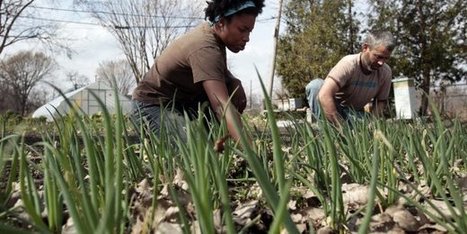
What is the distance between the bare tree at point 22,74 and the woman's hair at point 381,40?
4405 centimetres

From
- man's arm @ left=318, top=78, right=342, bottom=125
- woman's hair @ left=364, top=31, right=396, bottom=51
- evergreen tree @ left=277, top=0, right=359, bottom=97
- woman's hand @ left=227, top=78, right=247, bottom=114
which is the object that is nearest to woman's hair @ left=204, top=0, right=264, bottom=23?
woman's hand @ left=227, top=78, right=247, bottom=114

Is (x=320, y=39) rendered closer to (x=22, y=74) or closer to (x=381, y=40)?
(x=381, y=40)

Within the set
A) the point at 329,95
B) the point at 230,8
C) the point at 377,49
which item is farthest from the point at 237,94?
the point at 377,49

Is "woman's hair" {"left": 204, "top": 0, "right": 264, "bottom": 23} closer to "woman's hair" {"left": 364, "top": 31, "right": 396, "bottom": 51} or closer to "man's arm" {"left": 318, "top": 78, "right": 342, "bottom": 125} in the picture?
"man's arm" {"left": 318, "top": 78, "right": 342, "bottom": 125}

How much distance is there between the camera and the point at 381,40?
11.6 ft

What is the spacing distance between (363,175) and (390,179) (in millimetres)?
142

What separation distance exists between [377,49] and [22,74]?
4712 centimetres

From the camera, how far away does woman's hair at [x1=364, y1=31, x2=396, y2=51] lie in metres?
3.53

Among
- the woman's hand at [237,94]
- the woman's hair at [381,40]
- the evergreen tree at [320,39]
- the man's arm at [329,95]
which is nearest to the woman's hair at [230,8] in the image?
the woman's hand at [237,94]

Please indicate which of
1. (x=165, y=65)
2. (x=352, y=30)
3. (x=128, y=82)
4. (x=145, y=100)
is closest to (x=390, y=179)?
(x=165, y=65)

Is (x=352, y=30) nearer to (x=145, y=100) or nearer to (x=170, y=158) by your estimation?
(x=145, y=100)

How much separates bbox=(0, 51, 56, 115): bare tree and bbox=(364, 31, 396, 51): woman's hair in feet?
145

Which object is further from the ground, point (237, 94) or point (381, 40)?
point (381, 40)

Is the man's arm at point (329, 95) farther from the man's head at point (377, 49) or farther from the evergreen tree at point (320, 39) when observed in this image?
the evergreen tree at point (320, 39)
